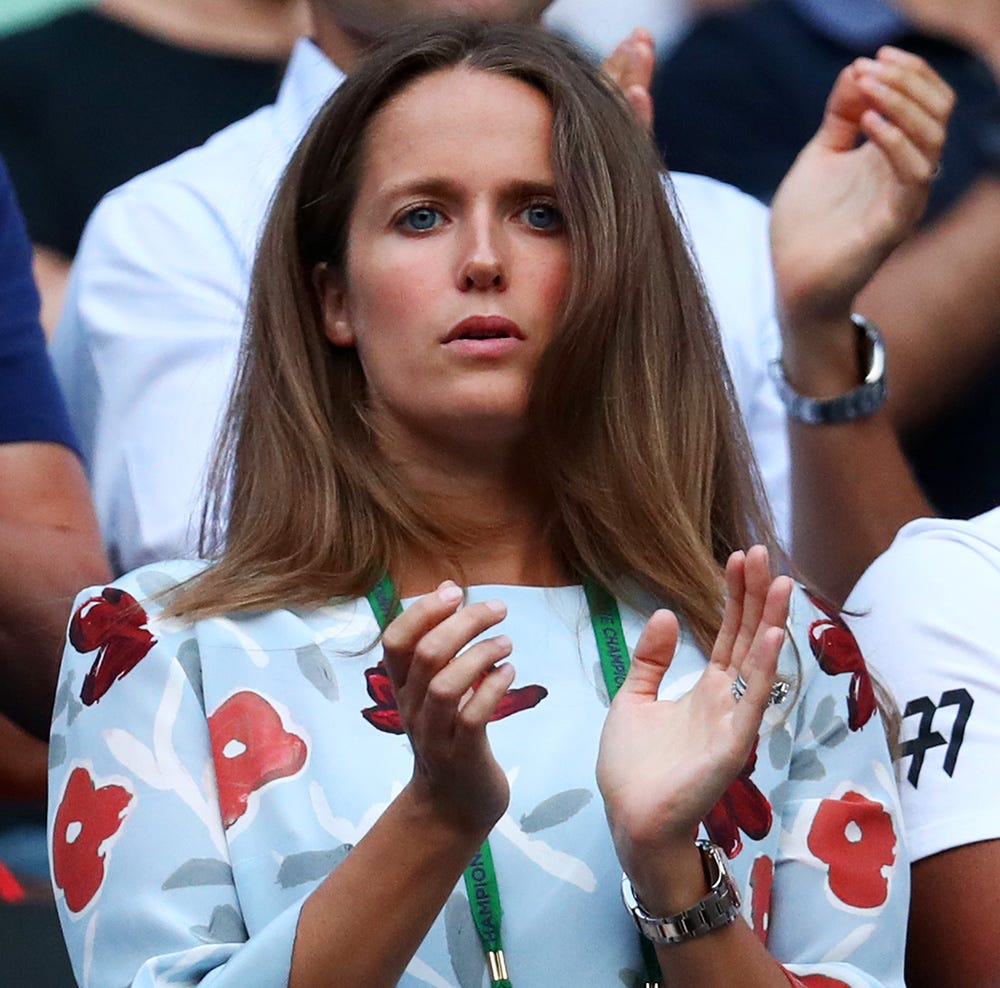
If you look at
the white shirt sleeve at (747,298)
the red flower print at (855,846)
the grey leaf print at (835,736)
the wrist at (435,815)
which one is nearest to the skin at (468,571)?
the wrist at (435,815)

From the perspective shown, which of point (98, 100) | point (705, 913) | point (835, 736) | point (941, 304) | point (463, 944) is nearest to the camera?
point (705, 913)

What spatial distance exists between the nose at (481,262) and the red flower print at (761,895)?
0.60m

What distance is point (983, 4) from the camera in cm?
286

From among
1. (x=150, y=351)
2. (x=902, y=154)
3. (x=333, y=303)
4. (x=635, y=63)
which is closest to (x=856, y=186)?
(x=902, y=154)

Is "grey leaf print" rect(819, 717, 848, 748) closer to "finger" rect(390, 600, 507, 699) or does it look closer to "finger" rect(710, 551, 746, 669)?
"finger" rect(710, 551, 746, 669)

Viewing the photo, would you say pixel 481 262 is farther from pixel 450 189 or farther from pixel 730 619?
pixel 730 619

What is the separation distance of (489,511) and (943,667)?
1.72 ft

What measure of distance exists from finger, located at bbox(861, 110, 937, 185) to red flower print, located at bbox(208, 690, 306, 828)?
1.21 metres

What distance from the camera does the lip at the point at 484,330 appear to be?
195cm

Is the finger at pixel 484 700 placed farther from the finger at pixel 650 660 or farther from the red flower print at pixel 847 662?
the red flower print at pixel 847 662

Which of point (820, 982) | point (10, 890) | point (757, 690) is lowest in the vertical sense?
point (10, 890)

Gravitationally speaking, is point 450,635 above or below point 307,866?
above

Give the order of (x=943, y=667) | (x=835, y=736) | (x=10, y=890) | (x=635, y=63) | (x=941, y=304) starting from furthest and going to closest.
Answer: (x=941, y=304)
(x=635, y=63)
(x=10, y=890)
(x=943, y=667)
(x=835, y=736)

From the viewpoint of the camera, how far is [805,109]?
9.23 ft
